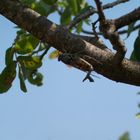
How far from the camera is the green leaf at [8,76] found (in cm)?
175

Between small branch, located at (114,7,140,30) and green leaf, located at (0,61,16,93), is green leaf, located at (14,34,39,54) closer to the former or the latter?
green leaf, located at (0,61,16,93)

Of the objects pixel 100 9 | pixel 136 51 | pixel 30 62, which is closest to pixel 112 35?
pixel 100 9

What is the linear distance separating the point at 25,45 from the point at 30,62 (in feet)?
0.29

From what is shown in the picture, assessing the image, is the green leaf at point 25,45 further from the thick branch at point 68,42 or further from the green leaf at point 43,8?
the thick branch at point 68,42

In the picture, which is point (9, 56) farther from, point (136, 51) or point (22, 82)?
point (136, 51)

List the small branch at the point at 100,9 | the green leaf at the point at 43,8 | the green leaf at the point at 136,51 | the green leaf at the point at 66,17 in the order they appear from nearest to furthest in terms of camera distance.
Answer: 1. the small branch at the point at 100,9
2. the green leaf at the point at 136,51
3. the green leaf at the point at 43,8
4. the green leaf at the point at 66,17

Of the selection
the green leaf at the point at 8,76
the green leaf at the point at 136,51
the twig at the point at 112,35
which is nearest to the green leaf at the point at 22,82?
the green leaf at the point at 8,76

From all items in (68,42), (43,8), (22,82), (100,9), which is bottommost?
(22,82)

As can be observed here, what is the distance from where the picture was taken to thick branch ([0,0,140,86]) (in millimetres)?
1297

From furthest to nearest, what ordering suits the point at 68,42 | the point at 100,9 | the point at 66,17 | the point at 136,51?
1. the point at 66,17
2. the point at 136,51
3. the point at 68,42
4. the point at 100,9

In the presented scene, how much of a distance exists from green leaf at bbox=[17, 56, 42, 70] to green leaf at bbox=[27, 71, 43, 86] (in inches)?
2.2

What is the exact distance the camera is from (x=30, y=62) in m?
1.77

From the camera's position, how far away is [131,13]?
51.8 inches

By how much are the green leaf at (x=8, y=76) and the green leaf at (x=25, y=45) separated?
Result: 6 centimetres
